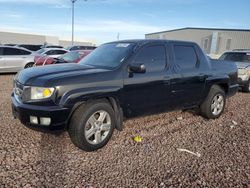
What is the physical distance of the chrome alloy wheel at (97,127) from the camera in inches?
146

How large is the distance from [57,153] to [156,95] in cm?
199

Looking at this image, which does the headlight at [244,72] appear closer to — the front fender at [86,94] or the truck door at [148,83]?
the truck door at [148,83]

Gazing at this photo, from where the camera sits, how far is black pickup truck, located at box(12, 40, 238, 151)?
3.40m

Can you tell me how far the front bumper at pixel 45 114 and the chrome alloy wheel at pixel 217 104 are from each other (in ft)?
12.2

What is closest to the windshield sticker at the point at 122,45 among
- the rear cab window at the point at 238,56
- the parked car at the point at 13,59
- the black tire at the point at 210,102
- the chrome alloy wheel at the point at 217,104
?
the black tire at the point at 210,102

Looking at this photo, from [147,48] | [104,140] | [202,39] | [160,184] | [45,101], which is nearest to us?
[160,184]

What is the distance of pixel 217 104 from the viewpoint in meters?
5.79

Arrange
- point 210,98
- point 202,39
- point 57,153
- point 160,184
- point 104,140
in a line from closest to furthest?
1. point 160,184
2. point 57,153
3. point 104,140
4. point 210,98
5. point 202,39

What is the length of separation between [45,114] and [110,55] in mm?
1726

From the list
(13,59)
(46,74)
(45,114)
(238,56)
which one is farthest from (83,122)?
(13,59)

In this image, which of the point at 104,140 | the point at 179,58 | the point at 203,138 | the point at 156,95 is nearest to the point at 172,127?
the point at 203,138

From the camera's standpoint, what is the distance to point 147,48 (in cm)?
434

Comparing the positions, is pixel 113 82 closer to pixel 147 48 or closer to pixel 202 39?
pixel 147 48

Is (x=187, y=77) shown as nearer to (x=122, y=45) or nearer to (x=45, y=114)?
(x=122, y=45)
